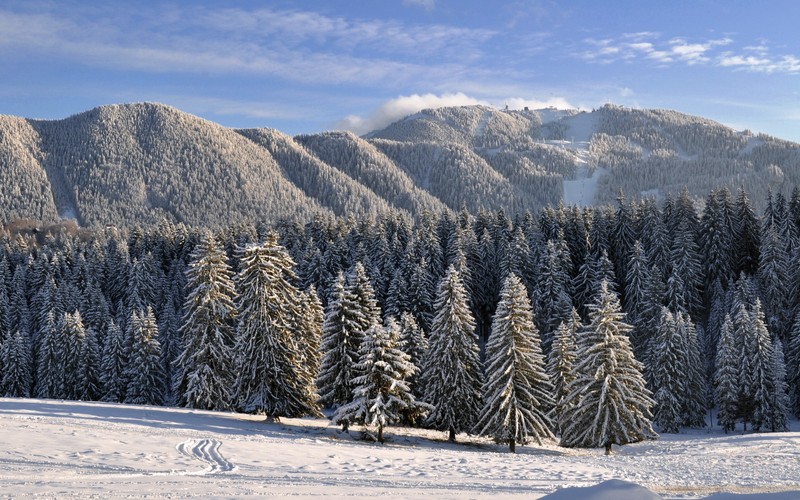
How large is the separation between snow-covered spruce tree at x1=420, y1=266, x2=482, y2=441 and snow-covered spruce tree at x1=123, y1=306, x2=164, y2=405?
3163 cm

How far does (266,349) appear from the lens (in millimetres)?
34969

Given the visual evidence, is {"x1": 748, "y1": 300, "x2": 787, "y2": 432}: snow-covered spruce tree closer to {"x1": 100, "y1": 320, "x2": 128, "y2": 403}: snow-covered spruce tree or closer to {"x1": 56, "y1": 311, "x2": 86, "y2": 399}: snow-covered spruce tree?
{"x1": 100, "y1": 320, "x2": 128, "y2": 403}: snow-covered spruce tree

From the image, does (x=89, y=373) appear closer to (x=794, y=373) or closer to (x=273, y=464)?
(x=273, y=464)

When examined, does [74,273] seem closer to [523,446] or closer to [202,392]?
[202,392]

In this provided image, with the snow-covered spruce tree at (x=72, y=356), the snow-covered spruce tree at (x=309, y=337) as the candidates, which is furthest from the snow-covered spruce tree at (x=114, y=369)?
the snow-covered spruce tree at (x=309, y=337)

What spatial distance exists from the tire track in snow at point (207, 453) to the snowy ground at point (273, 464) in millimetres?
A: 40

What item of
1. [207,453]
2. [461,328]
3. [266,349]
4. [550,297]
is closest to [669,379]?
[550,297]

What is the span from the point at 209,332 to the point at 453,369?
1607 cm

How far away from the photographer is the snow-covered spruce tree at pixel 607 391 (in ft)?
118

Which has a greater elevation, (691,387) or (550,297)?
(550,297)

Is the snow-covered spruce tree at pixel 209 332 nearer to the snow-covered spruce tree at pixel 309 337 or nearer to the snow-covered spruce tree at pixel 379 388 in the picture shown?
the snow-covered spruce tree at pixel 309 337

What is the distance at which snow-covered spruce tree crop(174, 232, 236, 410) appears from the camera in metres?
37.4

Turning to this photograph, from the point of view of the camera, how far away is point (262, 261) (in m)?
35.3

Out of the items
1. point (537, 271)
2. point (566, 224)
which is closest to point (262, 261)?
point (537, 271)
